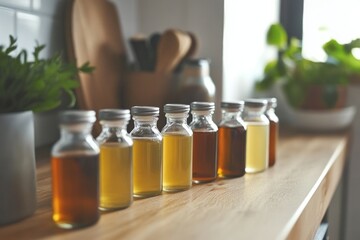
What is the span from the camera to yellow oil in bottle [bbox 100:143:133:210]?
69 cm

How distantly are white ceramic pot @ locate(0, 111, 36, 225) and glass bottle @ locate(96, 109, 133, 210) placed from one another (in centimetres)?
10

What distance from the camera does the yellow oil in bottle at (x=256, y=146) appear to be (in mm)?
986

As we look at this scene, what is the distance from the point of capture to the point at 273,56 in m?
2.15

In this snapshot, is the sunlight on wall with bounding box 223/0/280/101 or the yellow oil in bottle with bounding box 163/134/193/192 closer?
the yellow oil in bottle with bounding box 163/134/193/192

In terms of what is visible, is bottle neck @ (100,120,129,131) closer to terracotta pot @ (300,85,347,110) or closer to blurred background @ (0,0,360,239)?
blurred background @ (0,0,360,239)

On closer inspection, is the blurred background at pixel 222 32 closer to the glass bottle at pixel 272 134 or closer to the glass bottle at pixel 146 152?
the glass bottle at pixel 272 134

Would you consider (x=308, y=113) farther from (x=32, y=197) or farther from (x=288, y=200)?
(x=32, y=197)

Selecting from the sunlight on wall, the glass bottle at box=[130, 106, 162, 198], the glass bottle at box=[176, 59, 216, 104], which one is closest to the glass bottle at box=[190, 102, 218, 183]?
the glass bottle at box=[130, 106, 162, 198]

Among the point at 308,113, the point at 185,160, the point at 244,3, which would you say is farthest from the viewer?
the point at 308,113

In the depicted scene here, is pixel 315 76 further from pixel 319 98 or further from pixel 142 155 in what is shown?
pixel 142 155

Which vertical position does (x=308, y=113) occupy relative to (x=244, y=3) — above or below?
below

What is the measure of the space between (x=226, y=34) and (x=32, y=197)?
2.89 feet

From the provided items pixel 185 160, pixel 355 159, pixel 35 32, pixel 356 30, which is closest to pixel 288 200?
pixel 185 160

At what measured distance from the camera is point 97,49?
4.09 feet
